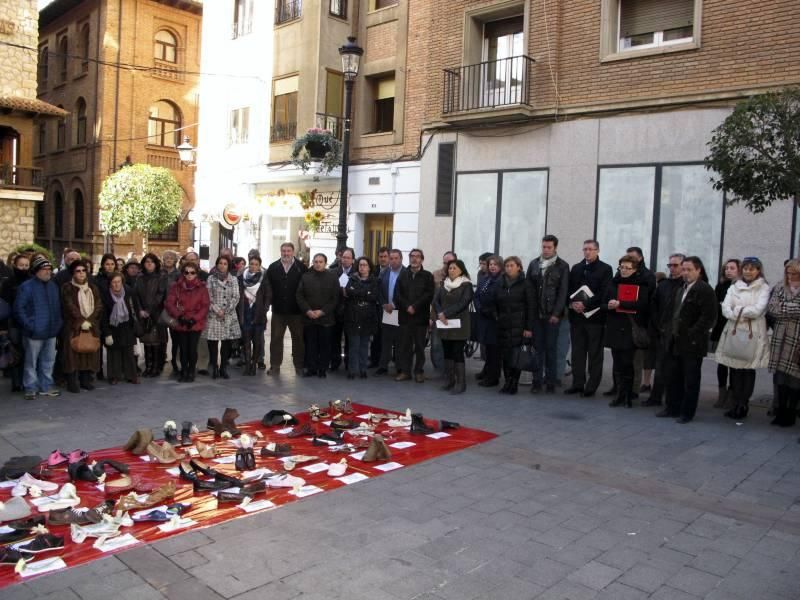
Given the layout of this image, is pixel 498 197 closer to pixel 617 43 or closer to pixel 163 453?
pixel 617 43

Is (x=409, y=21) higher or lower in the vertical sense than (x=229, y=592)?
higher

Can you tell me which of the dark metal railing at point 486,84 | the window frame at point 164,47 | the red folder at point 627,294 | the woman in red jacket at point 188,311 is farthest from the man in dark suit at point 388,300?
the window frame at point 164,47

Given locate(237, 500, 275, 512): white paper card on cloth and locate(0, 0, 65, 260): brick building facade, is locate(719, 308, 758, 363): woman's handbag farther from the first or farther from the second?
locate(0, 0, 65, 260): brick building facade

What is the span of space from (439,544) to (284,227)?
18634 millimetres

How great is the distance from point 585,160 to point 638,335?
22.7 ft

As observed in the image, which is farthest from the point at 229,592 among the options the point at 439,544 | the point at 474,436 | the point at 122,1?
the point at 122,1

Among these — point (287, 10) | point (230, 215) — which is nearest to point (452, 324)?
point (230, 215)

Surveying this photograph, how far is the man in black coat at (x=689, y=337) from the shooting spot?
8.20m

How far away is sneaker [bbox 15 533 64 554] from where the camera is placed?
176 inches

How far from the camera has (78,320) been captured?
30.5 feet

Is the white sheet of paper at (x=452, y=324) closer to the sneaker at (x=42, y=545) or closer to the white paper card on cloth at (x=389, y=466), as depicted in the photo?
the white paper card on cloth at (x=389, y=466)

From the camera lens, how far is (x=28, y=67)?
27875 mm

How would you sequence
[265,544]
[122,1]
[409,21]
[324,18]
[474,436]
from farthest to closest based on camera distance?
[122,1]
[324,18]
[409,21]
[474,436]
[265,544]

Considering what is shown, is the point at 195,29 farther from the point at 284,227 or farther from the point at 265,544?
the point at 265,544
